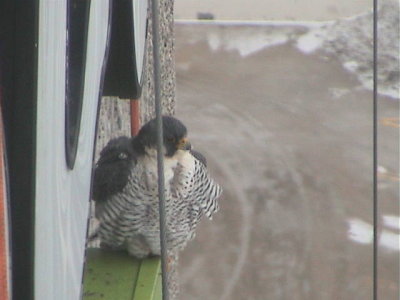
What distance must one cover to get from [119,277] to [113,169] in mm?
388

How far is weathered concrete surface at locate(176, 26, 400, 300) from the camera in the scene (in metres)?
10.7

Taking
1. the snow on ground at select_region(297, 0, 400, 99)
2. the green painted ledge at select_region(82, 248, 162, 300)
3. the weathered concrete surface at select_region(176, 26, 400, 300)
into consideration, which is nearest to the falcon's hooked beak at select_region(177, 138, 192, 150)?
the green painted ledge at select_region(82, 248, 162, 300)

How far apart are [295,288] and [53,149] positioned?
876 cm

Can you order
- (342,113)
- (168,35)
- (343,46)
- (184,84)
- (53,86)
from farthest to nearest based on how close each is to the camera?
1. (343,46)
2. (184,84)
3. (342,113)
4. (168,35)
5. (53,86)

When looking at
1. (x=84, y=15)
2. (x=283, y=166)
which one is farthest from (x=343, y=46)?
(x=84, y=15)

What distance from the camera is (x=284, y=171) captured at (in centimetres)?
1280

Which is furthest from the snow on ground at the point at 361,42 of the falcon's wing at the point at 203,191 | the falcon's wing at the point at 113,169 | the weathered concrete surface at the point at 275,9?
the falcon's wing at the point at 113,169

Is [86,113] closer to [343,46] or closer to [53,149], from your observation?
[53,149]

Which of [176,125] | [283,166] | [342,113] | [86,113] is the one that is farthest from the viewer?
[342,113]

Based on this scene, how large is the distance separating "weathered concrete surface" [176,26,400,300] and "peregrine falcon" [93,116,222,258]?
247 inches

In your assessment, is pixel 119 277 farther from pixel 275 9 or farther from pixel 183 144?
pixel 275 9

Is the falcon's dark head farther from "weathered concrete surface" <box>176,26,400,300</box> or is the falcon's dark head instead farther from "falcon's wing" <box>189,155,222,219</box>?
"weathered concrete surface" <box>176,26,400,300</box>

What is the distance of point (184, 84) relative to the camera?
51.1ft

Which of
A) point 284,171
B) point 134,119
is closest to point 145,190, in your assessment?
point 134,119
